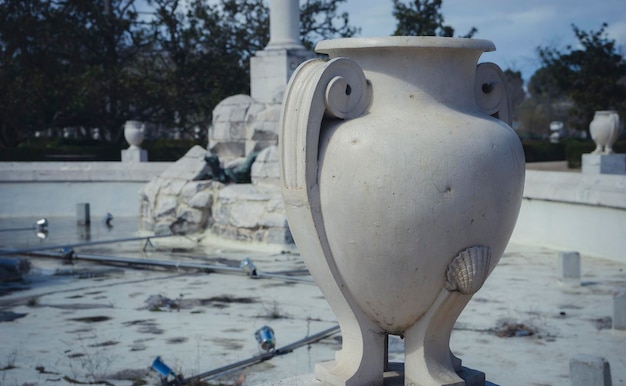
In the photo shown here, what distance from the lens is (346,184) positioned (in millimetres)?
3703

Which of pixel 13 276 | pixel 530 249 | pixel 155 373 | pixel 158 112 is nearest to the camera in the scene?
pixel 155 373

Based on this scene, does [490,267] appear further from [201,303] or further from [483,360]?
[201,303]

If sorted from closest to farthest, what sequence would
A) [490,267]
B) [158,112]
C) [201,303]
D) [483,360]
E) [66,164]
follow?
Answer: 1. [490,267]
2. [483,360]
3. [201,303]
4. [66,164]
5. [158,112]

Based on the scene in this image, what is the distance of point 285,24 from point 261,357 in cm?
967

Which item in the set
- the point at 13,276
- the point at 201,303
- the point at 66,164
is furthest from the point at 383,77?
the point at 66,164

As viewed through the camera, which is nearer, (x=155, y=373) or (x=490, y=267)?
(x=490, y=267)

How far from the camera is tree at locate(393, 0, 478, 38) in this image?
86.0 ft

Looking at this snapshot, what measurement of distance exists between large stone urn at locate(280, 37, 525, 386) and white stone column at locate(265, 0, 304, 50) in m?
10.7

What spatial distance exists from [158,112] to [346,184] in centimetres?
2337

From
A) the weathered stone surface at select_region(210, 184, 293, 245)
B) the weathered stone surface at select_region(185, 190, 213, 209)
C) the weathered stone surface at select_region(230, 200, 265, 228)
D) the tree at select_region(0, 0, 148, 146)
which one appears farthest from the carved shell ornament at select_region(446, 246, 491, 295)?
the tree at select_region(0, 0, 148, 146)

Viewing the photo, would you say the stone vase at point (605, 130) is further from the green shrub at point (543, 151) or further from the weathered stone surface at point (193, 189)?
the green shrub at point (543, 151)

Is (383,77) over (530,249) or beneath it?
over

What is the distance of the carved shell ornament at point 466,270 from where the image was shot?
376cm

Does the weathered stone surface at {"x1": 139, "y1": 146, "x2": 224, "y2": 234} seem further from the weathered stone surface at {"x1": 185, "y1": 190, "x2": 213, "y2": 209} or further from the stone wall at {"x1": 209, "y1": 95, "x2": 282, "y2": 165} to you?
the stone wall at {"x1": 209, "y1": 95, "x2": 282, "y2": 165}
